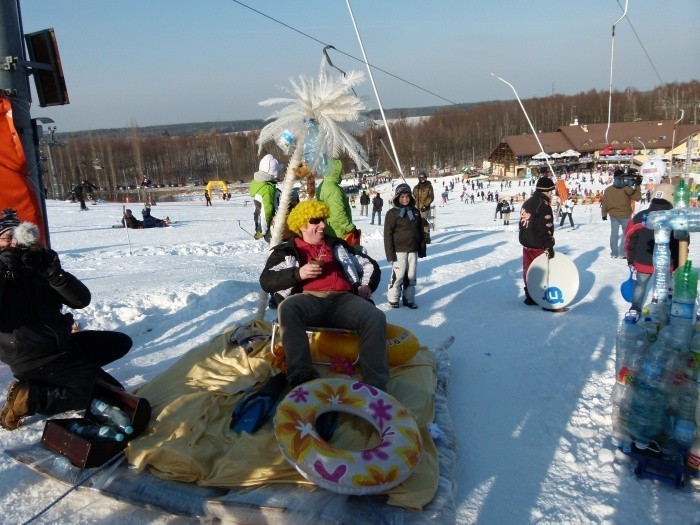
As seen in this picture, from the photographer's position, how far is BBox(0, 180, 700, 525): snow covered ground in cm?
280

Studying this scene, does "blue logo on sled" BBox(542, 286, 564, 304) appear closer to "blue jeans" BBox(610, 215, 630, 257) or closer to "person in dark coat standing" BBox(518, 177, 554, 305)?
"person in dark coat standing" BBox(518, 177, 554, 305)

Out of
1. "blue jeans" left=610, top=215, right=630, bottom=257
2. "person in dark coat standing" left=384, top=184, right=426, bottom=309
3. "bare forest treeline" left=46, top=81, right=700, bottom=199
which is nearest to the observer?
"person in dark coat standing" left=384, top=184, right=426, bottom=309

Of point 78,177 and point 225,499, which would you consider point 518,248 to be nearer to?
point 225,499

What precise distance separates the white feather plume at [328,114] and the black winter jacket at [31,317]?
2.29m

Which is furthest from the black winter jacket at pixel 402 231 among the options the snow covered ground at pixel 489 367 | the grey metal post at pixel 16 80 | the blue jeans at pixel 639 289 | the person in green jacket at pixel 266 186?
the grey metal post at pixel 16 80

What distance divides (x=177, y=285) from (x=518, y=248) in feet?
28.3

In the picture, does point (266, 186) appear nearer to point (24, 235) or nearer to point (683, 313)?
point (24, 235)

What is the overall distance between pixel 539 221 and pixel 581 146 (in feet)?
260

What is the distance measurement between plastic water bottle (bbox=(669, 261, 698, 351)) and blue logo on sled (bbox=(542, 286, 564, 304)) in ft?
12.0

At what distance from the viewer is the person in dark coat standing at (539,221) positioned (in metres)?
6.64

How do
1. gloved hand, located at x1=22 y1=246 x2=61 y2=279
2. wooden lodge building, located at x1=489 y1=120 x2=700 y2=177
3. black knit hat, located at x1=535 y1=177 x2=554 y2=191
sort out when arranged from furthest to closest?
wooden lodge building, located at x1=489 y1=120 x2=700 y2=177 < black knit hat, located at x1=535 y1=177 x2=554 y2=191 < gloved hand, located at x1=22 y1=246 x2=61 y2=279

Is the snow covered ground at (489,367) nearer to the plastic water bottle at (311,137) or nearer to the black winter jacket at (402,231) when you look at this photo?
the black winter jacket at (402,231)

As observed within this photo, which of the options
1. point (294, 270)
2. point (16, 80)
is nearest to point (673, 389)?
point (294, 270)

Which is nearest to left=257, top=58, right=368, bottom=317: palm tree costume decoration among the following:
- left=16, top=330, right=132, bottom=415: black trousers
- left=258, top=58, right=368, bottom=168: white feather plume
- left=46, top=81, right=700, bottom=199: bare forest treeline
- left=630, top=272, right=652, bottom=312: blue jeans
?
left=258, top=58, right=368, bottom=168: white feather plume
